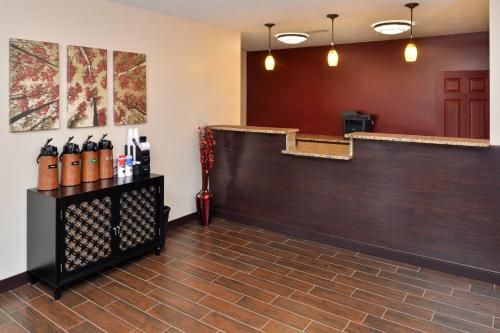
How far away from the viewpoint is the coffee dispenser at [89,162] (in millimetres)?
3326

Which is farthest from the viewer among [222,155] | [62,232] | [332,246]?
[222,155]

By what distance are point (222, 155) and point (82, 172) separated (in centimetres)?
180

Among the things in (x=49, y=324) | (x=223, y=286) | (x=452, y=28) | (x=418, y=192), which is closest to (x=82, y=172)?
(x=49, y=324)

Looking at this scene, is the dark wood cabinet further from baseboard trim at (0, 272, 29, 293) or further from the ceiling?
the ceiling

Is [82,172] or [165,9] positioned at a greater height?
[165,9]

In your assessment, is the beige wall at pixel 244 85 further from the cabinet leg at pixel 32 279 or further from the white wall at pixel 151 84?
the cabinet leg at pixel 32 279

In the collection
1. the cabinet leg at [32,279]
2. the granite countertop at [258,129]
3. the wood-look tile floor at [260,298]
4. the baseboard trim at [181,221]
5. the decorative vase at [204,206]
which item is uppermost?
the granite countertop at [258,129]

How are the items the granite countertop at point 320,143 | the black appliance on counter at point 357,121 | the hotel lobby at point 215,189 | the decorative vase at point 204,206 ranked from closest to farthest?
the hotel lobby at point 215,189 → the granite countertop at point 320,143 → the decorative vase at point 204,206 → the black appliance on counter at point 357,121

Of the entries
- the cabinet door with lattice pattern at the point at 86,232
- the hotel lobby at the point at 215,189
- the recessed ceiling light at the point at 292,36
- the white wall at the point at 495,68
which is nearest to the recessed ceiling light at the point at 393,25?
the hotel lobby at the point at 215,189

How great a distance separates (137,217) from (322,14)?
2.75 m

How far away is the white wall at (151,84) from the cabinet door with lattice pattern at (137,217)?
628 millimetres

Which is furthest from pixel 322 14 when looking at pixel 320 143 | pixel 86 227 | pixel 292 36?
pixel 86 227

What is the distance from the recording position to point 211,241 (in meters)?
4.07

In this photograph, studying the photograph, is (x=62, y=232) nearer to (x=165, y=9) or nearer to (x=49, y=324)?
(x=49, y=324)
